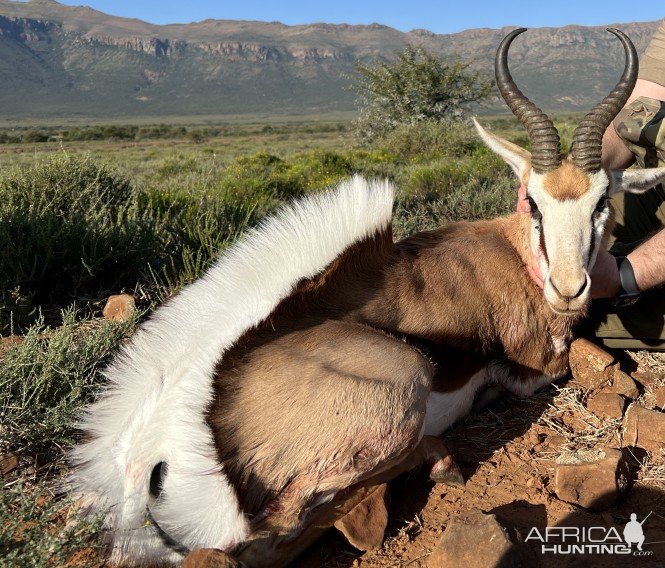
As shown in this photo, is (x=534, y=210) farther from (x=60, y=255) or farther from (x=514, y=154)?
(x=60, y=255)

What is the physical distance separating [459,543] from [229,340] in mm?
1417

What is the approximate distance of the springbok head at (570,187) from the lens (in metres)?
3.49

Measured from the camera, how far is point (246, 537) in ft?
8.75

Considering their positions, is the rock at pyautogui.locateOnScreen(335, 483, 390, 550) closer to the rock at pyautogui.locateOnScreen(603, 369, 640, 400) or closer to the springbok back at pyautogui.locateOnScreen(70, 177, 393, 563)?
the springbok back at pyautogui.locateOnScreen(70, 177, 393, 563)

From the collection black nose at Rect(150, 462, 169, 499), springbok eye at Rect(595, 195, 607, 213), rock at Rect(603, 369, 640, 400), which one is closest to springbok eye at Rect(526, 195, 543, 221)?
springbok eye at Rect(595, 195, 607, 213)

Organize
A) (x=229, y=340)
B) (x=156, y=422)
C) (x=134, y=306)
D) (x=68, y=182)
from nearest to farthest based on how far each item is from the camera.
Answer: (x=156, y=422) < (x=229, y=340) < (x=134, y=306) < (x=68, y=182)

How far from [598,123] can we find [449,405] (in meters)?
2.05

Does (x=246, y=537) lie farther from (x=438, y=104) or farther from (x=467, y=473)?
(x=438, y=104)

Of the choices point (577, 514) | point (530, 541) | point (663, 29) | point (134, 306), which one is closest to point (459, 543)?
point (530, 541)

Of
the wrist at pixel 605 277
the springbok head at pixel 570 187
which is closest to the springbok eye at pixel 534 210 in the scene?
the springbok head at pixel 570 187

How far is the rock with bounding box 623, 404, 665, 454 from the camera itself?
3.47 meters

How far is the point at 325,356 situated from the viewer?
304cm

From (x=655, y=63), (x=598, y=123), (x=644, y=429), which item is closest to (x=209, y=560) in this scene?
(x=644, y=429)

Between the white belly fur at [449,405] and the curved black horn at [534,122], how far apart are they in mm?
1436
